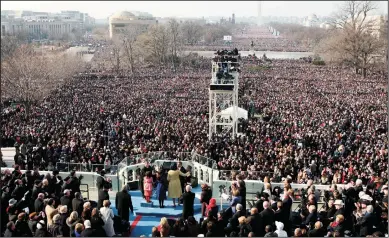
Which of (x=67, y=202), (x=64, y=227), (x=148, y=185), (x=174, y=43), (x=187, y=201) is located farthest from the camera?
(x=174, y=43)

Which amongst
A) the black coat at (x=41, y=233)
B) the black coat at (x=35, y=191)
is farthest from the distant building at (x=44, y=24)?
the black coat at (x=41, y=233)

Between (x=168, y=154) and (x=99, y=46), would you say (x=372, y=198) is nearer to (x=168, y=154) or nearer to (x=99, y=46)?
(x=168, y=154)

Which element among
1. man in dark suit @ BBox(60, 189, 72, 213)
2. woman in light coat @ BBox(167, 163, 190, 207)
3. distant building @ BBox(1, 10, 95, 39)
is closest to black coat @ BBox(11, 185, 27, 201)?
man in dark suit @ BBox(60, 189, 72, 213)

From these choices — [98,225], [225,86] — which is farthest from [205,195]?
[225,86]

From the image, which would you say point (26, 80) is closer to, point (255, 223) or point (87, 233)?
point (87, 233)

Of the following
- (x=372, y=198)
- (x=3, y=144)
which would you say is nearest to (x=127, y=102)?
(x=3, y=144)

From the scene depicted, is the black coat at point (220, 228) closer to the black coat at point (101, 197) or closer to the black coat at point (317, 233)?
the black coat at point (317, 233)

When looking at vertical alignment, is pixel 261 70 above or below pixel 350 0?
below
